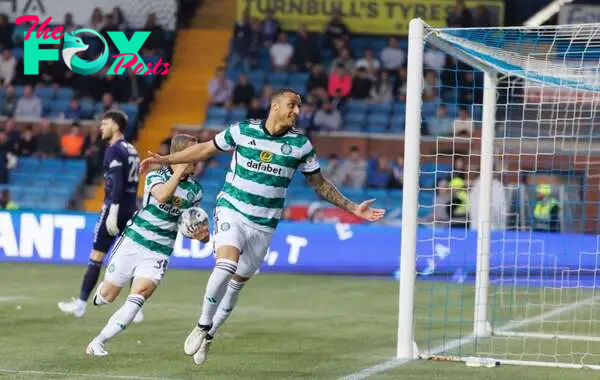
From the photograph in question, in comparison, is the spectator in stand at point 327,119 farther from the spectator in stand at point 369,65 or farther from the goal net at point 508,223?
the goal net at point 508,223

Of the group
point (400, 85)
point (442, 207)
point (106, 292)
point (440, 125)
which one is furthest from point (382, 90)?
point (106, 292)

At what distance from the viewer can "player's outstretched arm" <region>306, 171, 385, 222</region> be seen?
952 cm

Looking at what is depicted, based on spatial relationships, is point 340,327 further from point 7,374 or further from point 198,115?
point 198,115

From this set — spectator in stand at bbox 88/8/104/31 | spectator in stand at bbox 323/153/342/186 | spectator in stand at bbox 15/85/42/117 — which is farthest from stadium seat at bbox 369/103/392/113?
spectator in stand at bbox 15/85/42/117

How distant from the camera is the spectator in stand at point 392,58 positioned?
25625 mm

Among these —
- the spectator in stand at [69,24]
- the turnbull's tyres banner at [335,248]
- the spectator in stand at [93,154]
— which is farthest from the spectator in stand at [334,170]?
the spectator in stand at [69,24]

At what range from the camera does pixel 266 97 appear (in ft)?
82.1

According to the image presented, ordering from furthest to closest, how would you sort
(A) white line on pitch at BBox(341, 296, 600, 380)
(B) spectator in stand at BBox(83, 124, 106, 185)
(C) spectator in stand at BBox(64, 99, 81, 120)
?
(C) spectator in stand at BBox(64, 99, 81, 120), (B) spectator in stand at BBox(83, 124, 106, 185), (A) white line on pitch at BBox(341, 296, 600, 380)

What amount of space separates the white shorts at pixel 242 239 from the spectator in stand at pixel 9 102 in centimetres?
1686

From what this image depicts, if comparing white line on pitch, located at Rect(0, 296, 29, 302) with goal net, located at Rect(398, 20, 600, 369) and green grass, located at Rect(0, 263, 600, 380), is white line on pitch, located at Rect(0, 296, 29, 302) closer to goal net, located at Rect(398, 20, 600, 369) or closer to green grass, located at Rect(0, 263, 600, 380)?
green grass, located at Rect(0, 263, 600, 380)

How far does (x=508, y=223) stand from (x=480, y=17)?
6.70 metres

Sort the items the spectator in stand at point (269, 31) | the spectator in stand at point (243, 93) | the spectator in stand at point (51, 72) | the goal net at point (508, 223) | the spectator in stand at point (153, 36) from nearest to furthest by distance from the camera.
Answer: the goal net at point (508, 223) < the spectator in stand at point (243, 93) < the spectator in stand at point (51, 72) < the spectator in stand at point (269, 31) < the spectator in stand at point (153, 36)

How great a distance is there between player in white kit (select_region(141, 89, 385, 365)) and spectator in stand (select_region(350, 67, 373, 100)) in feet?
50.7

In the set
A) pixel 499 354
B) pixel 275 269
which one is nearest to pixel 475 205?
pixel 275 269
